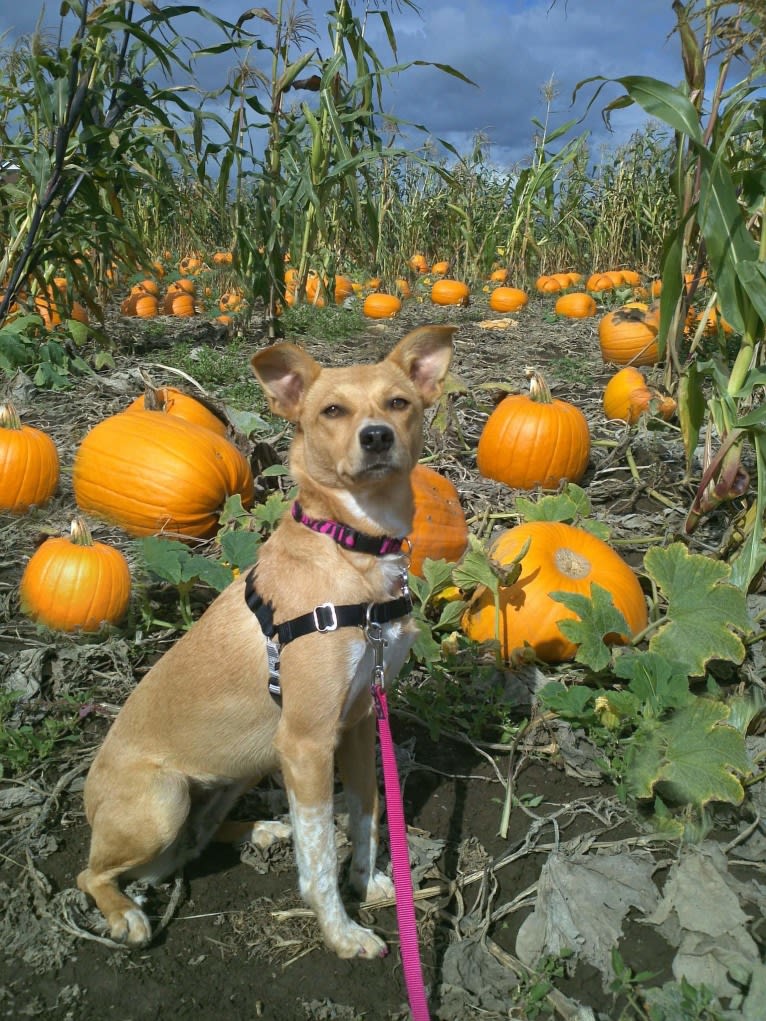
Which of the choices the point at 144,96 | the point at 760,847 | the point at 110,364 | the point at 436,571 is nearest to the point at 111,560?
the point at 436,571

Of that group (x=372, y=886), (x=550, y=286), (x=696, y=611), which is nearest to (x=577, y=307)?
(x=550, y=286)

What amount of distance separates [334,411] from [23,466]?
299cm

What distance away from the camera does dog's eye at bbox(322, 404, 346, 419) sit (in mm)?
2564

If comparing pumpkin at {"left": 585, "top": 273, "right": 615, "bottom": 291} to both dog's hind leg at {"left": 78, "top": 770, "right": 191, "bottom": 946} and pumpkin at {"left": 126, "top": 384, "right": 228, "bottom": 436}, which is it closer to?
pumpkin at {"left": 126, "top": 384, "right": 228, "bottom": 436}

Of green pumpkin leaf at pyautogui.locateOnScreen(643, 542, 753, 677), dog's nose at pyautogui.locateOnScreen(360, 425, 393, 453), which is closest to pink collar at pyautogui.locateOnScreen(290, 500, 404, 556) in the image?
dog's nose at pyautogui.locateOnScreen(360, 425, 393, 453)

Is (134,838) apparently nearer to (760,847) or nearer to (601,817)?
(601,817)

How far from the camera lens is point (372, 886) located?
263 cm

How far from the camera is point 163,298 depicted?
38.7 ft

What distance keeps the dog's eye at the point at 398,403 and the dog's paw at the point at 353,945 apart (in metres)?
1.70

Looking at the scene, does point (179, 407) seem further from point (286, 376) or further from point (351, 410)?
point (351, 410)

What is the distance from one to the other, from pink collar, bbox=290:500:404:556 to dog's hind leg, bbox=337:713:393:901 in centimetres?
60

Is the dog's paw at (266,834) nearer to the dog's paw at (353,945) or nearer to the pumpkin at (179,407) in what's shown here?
the dog's paw at (353,945)

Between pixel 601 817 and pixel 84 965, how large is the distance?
1.81 meters

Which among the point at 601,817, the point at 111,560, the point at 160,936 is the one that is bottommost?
the point at 160,936
